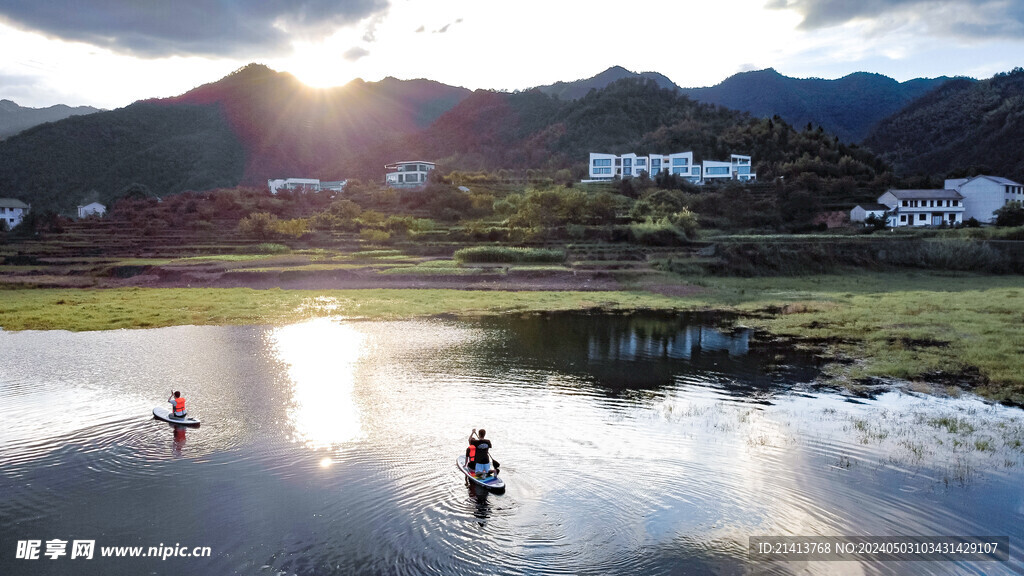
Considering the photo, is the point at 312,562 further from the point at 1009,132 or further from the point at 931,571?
the point at 1009,132

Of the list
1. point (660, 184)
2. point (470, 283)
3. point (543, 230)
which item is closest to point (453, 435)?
point (470, 283)

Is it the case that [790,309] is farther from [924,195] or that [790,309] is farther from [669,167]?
[669,167]

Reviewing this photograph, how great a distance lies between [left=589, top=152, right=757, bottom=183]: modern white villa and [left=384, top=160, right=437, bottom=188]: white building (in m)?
33.9

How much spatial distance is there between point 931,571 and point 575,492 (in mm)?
6418

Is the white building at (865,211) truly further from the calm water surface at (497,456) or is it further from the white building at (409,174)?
the white building at (409,174)

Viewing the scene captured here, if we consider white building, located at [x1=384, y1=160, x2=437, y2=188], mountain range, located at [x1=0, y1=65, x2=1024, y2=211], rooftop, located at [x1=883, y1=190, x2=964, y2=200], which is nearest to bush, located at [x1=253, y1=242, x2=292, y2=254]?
white building, located at [x1=384, y1=160, x2=437, y2=188]

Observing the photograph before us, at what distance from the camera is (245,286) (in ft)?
163

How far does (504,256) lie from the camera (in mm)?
60719

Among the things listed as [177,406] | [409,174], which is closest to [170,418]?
[177,406]

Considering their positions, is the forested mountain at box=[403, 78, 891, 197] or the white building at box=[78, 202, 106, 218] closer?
the forested mountain at box=[403, 78, 891, 197]

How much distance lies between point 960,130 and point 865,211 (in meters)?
90.9

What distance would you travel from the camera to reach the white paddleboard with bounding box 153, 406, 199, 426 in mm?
17125

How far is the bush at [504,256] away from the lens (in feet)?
199

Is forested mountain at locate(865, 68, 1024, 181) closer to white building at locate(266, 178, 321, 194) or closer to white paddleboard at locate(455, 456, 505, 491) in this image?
white building at locate(266, 178, 321, 194)
